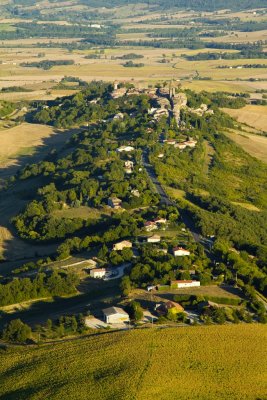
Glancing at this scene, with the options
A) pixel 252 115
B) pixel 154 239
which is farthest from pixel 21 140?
pixel 154 239

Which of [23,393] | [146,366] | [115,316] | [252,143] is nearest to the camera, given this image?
[23,393]

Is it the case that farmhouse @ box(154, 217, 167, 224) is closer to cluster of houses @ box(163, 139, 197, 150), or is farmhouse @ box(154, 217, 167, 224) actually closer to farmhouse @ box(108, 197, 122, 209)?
farmhouse @ box(108, 197, 122, 209)

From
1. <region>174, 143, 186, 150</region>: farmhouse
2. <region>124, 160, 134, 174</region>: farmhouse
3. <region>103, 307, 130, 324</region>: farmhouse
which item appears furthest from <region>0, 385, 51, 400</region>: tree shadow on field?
<region>174, 143, 186, 150</region>: farmhouse

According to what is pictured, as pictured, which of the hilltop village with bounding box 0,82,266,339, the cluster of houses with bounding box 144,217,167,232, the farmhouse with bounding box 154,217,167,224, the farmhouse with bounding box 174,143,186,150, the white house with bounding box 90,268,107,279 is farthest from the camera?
the farmhouse with bounding box 174,143,186,150

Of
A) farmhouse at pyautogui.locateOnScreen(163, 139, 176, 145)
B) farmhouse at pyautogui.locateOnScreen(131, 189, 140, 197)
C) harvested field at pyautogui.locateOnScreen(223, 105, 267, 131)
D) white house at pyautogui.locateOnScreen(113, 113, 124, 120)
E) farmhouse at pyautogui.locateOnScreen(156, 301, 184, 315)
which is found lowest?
harvested field at pyautogui.locateOnScreen(223, 105, 267, 131)

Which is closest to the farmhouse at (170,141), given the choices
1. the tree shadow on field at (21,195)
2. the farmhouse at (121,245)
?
the tree shadow on field at (21,195)

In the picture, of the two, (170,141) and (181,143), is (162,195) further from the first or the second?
(170,141)

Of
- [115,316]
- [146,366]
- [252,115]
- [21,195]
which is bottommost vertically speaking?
[21,195]
